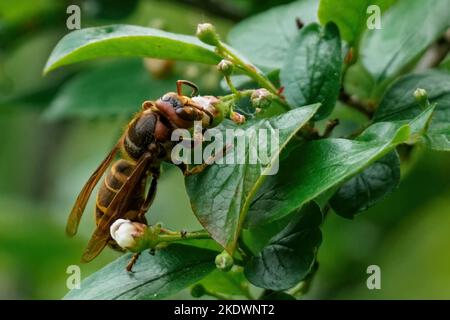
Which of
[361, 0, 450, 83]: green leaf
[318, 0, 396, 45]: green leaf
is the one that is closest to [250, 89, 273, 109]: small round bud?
[318, 0, 396, 45]: green leaf

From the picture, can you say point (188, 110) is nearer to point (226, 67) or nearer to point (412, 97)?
point (226, 67)

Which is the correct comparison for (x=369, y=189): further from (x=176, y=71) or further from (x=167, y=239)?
(x=176, y=71)

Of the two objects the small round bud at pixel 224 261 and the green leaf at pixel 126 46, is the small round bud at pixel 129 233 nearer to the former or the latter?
the small round bud at pixel 224 261

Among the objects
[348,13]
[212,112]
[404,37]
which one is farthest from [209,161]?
[404,37]

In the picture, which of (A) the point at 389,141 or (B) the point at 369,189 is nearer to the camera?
(A) the point at 389,141

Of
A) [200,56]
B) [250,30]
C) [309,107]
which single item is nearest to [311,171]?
[309,107]

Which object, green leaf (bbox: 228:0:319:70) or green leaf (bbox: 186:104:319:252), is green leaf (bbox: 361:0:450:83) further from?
green leaf (bbox: 186:104:319:252)
